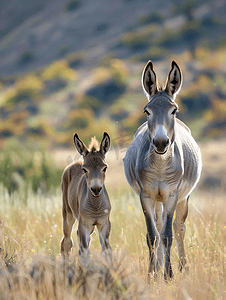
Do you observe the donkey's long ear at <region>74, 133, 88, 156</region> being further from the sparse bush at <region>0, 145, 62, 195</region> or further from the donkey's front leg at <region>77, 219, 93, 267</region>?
the sparse bush at <region>0, 145, 62, 195</region>

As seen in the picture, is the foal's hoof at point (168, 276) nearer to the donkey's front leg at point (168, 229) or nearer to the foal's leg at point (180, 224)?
the donkey's front leg at point (168, 229)

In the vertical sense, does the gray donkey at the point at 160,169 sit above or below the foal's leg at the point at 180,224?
above

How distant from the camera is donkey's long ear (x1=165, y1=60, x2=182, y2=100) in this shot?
4.66 meters

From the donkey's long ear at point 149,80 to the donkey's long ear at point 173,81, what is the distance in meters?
0.17

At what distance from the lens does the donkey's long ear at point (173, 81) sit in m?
4.66

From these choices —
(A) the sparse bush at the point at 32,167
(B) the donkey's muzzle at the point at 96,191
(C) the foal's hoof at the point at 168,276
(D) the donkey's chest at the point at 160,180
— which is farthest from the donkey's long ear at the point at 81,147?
(A) the sparse bush at the point at 32,167

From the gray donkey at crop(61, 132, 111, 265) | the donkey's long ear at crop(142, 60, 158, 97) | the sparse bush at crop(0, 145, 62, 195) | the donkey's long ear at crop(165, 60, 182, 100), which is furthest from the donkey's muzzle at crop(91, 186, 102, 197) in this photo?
the sparse bush at crop(0, 145, 62, 195)

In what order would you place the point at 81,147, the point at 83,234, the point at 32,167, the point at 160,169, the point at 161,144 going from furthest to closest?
1. the point at 32,167
2. the point at 81,147
3. the point at 83,234
4. the point at 160,169
5. the point at 161,144

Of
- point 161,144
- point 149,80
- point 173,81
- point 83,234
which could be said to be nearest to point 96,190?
point 83,234

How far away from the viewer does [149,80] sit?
4.82 meters

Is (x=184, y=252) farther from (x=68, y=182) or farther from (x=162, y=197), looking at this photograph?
(x=68, y=182)

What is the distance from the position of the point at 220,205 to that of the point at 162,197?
3.85 m

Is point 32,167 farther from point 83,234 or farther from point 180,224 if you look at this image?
point 83,234

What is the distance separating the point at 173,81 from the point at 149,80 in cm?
32
